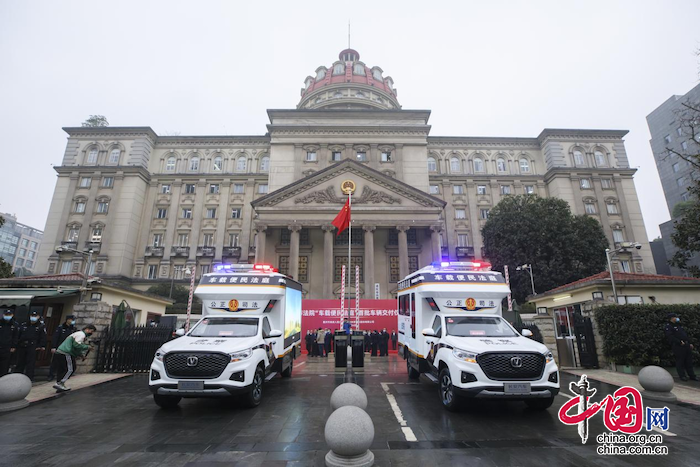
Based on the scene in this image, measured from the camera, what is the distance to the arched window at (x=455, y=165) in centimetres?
5056

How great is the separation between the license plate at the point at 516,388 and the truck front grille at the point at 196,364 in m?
5.88

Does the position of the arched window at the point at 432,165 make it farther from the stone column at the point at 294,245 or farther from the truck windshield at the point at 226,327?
the truck windshield at the point at 226,327

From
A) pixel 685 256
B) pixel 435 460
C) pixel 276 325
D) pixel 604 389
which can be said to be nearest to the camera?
pixel 435 460

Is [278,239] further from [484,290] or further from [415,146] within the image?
[484,290]

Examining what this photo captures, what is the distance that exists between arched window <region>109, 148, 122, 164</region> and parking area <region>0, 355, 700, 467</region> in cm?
4804

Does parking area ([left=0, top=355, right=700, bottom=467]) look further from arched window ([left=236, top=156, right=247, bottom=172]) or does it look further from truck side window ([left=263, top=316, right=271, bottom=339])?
arched window ([left=236, top=156, right=247, bottom=172])

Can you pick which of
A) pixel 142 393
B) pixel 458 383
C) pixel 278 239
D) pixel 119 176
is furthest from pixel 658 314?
pixel 119 176

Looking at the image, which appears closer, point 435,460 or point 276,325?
point 435,460

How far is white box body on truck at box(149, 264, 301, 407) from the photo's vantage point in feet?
23.8

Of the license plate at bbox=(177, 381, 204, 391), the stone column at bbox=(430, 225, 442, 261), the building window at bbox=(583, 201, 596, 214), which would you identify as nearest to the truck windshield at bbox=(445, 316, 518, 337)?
the license plate at bbox=(177, 381, 204, 391)

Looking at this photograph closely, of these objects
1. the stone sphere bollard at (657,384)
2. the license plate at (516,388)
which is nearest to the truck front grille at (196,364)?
the license plate at (516,388)

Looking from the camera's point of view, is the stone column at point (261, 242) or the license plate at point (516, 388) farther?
the stone column at point (261, 242)

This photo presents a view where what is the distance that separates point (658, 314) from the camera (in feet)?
39.3

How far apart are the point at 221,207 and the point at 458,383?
45.7 meters
